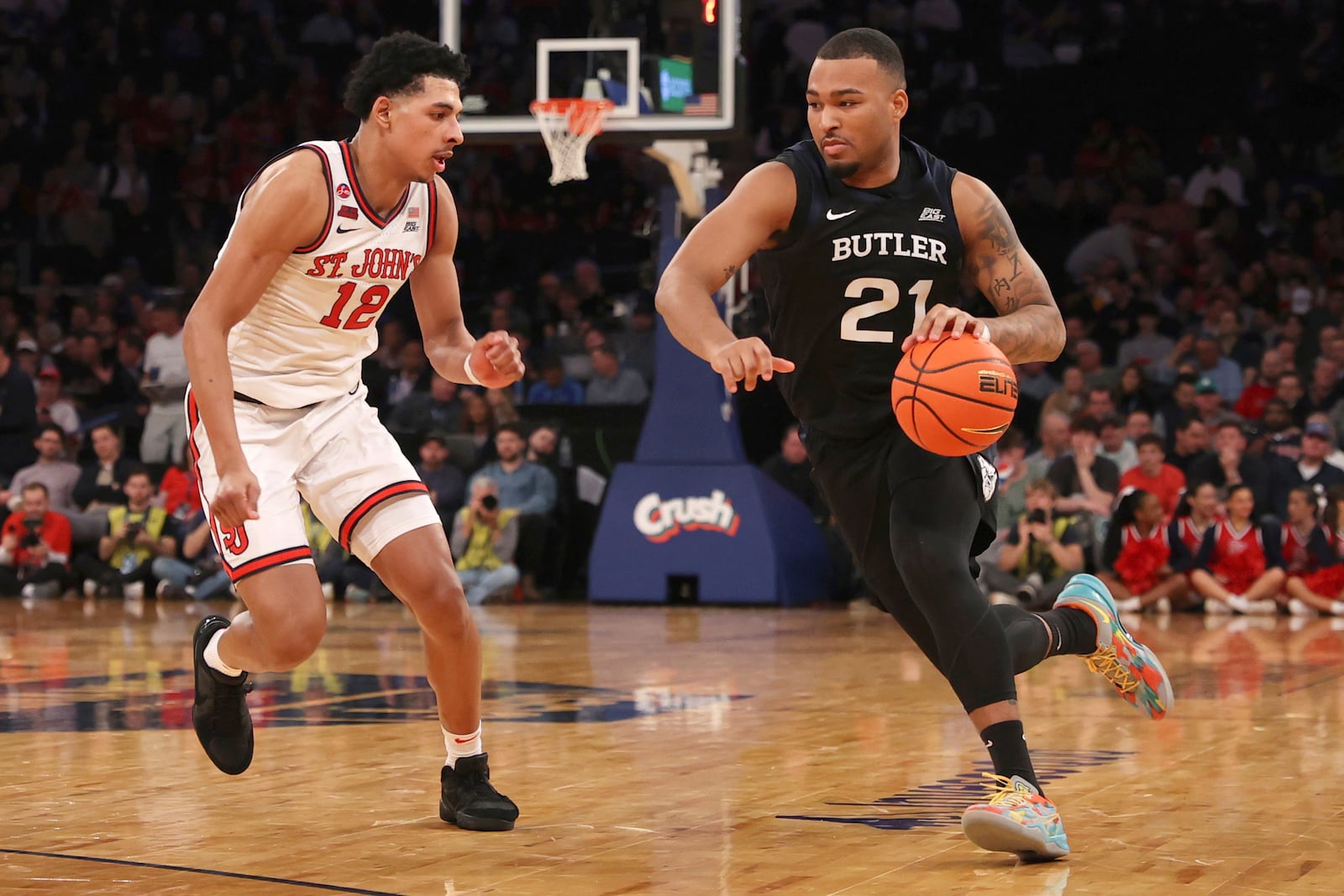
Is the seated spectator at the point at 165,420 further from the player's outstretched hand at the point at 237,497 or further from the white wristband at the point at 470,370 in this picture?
the player's outstretched hand at the point at 237,497

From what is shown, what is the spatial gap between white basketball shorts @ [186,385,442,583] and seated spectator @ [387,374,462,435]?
10.0m

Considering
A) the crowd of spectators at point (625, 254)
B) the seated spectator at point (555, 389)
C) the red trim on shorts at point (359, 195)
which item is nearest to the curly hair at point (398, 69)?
the red trim on shorts at point (359, 195)

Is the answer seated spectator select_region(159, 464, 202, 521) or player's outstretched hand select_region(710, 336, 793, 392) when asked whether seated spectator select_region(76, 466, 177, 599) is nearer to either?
seated spectator select_region(159, 464, 202, 521)

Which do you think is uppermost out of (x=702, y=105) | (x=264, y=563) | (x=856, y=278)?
(x=702, y=105)

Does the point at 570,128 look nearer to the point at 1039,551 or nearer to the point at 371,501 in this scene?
the point at 1039,551

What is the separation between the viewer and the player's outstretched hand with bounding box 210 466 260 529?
4305 mm

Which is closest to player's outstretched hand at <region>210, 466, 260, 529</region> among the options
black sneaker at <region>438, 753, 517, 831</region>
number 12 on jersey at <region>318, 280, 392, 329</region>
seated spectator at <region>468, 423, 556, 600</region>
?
number 12 on jersey at <region>318, 280, 392, 329</region>

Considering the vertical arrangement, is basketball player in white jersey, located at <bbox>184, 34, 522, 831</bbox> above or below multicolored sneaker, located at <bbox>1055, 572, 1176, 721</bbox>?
above

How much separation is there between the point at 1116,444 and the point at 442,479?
5.49 m

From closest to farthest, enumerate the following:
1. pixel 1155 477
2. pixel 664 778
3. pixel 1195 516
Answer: pixel 664 778 → pixel 1195 516 → pixel 1155 477

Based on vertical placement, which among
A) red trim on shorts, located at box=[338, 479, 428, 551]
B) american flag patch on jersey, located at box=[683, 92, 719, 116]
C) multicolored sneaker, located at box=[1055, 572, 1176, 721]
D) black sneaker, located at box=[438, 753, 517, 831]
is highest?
american flag patch on jersey, located at box=[683, 92, 719, 116]

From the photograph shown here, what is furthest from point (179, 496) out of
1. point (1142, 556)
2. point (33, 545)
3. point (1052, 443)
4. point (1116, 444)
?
point (1142, 556)

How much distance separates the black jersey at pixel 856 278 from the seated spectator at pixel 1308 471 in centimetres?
913

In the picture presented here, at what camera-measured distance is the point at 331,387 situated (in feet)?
16.3
